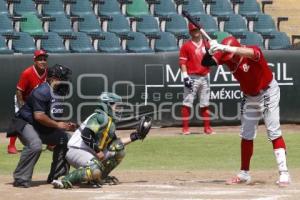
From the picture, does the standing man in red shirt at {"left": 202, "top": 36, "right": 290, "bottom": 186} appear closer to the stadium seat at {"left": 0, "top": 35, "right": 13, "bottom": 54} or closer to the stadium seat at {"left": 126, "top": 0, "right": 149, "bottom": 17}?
the stadium seat at {"left": 0, "top": 35, "right": 13, "bottom": 54}

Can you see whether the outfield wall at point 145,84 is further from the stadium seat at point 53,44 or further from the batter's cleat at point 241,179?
the batter's cleat at point 241,179

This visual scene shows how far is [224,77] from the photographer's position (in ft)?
61.8

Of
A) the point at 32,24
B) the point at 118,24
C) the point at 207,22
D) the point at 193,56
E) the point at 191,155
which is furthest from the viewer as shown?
the point at 207,22

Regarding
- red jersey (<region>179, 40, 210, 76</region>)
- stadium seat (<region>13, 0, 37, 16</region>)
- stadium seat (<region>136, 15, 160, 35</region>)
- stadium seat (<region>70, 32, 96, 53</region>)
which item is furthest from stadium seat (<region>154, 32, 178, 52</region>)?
red jersey (<region>179, 40, 210, 76</region>)

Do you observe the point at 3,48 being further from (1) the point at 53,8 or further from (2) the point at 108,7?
(2) the point at 108,7

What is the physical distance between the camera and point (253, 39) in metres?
21.1

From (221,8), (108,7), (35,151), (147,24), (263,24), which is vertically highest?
(108,7)

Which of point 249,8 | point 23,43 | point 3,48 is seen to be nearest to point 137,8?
point 249,8

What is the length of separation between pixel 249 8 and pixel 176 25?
7.61 feet

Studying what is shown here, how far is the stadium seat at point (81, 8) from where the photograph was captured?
2103cm

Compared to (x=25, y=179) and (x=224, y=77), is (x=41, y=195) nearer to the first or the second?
(x=25, y=179)

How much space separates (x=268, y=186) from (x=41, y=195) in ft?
8.91

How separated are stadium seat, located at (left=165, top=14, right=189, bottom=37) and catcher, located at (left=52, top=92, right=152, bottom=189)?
10.7m

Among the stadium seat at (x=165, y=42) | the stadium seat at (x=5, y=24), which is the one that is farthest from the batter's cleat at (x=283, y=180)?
the stadium seat at (x=5, y=24)
